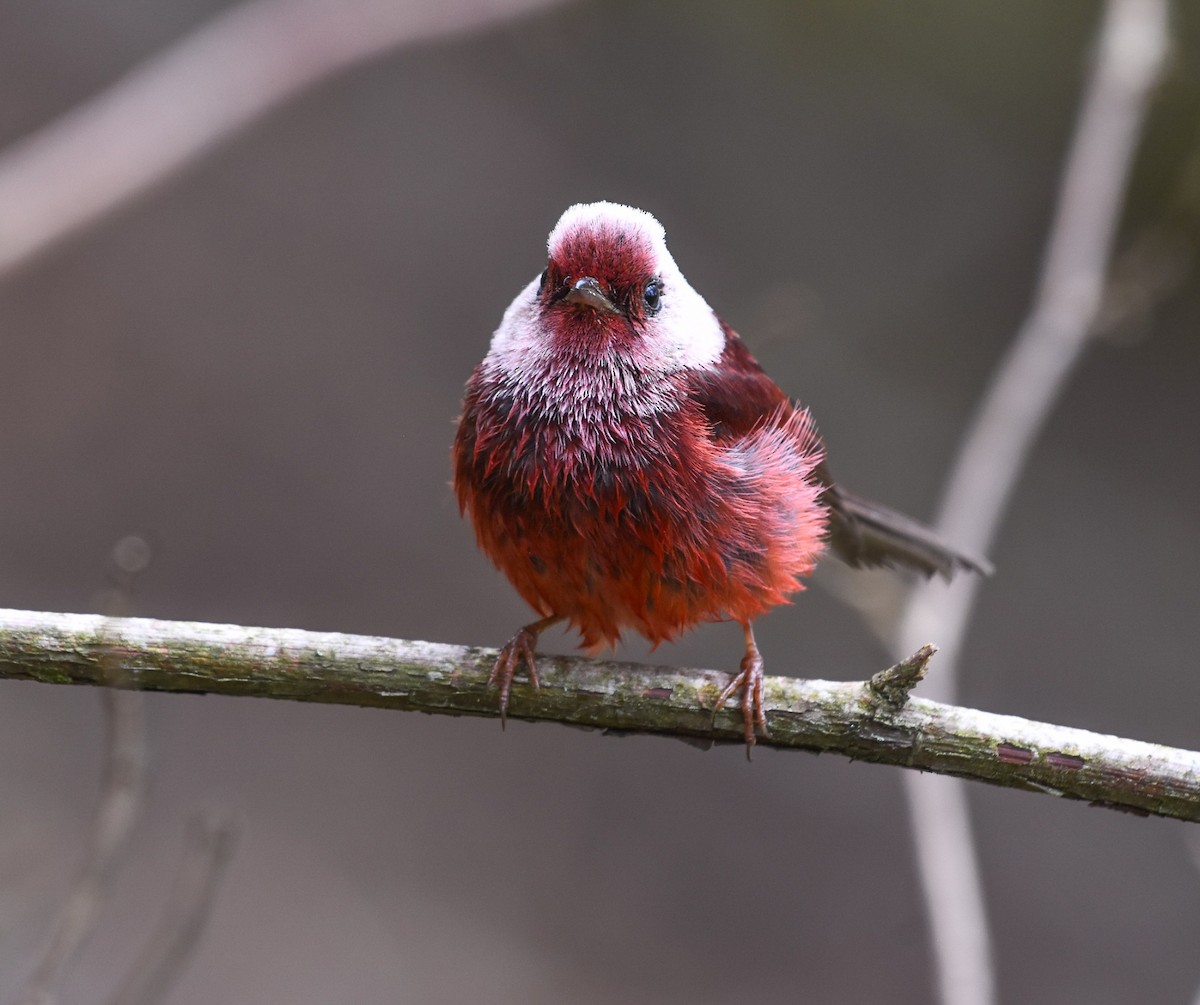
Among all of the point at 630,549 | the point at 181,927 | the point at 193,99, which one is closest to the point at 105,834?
the point at 181,927

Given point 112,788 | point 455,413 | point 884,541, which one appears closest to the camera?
point 112,788

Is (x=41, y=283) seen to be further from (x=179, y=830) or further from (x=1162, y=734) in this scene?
(x=1162, y=734)

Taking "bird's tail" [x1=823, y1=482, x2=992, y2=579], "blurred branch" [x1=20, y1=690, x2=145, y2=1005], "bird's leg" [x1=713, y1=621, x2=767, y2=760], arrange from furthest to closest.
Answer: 1. "bird's tail" [x1=823, y1=482, x2=992, y2=579]
2. "bird's leg" [x1=713, y1=621, x2=767, y2=760]
3. "blurred branch" [x1=20, y1=690, x2=145, y2=1005]

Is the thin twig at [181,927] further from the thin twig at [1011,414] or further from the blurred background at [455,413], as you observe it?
the blurred background at [455,413]

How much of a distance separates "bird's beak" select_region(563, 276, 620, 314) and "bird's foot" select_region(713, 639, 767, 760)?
1.01m

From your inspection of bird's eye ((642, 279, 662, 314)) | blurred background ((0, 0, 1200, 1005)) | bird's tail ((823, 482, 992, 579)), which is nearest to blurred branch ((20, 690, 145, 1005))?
bird's eye ((642, 279, 662, 314))

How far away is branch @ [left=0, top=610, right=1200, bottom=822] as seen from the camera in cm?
288

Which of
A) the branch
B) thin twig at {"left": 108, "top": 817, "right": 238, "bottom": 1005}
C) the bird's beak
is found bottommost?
thin twig at {"left": 108, "top": 817, "right": 238, "bottom": 1005}

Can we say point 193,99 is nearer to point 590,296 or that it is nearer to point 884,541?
point 590,296

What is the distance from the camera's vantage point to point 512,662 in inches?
125

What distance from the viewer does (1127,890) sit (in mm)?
6289

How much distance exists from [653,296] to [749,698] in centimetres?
116

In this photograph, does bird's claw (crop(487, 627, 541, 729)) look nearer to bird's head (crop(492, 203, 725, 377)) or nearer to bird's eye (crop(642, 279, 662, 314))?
bird's head (crop(492, 203, 725, 377))

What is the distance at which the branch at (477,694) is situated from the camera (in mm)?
2877
